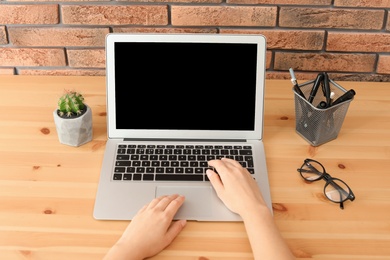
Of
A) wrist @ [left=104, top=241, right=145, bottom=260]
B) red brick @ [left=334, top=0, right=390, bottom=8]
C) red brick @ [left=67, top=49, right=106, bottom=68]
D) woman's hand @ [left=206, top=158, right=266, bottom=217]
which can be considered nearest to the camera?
wrist @ [left=104, top=241, right=145, bottom=260]

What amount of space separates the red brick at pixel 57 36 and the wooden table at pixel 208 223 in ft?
0.51

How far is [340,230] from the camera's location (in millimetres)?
1136

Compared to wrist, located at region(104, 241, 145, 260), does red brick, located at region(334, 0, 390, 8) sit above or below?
A: above

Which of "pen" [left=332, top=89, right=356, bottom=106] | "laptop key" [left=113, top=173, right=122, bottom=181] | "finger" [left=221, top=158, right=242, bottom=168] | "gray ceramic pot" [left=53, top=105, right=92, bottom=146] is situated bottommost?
"laptop key" [left=113, top=173, right=122, bottom=181]

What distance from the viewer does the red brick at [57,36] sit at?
164 cm

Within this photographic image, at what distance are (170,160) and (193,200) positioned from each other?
5.7 inches

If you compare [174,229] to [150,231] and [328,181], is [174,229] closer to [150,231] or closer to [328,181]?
[150,231]

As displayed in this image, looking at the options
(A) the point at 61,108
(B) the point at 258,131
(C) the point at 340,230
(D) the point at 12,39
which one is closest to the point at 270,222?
(C) the point at 340,230

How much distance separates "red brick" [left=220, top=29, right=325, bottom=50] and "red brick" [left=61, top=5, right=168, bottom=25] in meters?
0.20

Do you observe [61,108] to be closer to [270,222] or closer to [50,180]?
[50,180]

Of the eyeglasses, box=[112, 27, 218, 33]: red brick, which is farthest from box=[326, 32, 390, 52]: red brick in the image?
the eyeglasses

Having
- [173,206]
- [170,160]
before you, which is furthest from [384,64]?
[173,206]

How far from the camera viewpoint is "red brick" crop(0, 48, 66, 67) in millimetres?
1683

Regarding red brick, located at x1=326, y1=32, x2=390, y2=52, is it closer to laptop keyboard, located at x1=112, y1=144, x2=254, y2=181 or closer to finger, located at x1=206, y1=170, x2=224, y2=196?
laptop keyboard, located at x1=112, y1=144, x2=254, y2=181
